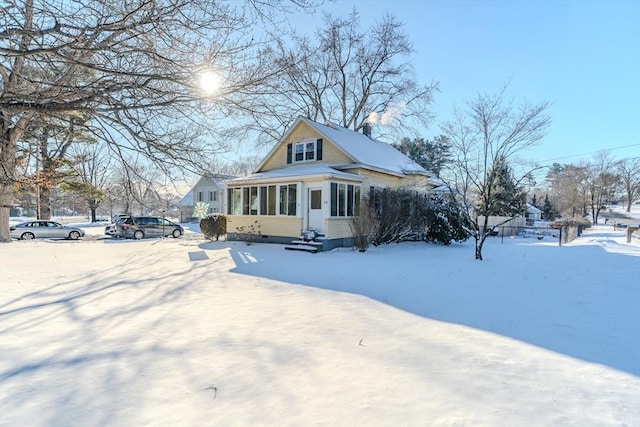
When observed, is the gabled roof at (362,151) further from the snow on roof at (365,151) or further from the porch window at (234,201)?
the porch window at (234,201)

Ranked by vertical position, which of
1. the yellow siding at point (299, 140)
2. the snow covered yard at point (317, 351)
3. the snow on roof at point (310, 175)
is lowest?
the snow covered yard at point (317, 351)

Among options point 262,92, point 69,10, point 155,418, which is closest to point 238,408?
point 155,418

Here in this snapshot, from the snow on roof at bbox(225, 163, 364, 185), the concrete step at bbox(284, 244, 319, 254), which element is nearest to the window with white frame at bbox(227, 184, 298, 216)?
the snow on roof at bbox(225, 163, 364, 185)

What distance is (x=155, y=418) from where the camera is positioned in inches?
99.1

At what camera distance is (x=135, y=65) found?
5531 mm

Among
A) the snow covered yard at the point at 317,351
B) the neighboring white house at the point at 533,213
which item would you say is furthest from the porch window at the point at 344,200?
the neighboring white house at the point at 533,213

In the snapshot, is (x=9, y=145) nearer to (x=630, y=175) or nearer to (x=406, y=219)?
(x=406, y=219)

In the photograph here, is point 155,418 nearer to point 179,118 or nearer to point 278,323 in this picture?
point 278,323

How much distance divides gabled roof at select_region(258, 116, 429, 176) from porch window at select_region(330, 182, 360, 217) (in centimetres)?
132

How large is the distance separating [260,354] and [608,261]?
1209cm

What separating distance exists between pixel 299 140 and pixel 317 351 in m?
15.2

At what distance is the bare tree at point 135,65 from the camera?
4535 mm

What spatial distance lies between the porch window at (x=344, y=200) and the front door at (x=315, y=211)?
0.56 m

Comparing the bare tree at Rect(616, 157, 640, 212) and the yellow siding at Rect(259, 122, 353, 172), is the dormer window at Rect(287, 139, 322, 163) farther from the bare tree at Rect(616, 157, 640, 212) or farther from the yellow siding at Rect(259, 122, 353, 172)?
the bare tree at Rect(616, 157, 640, 212)
